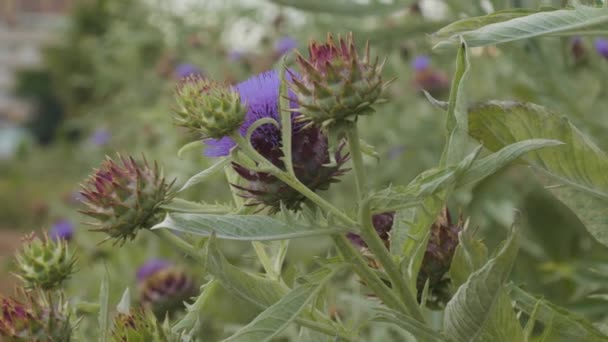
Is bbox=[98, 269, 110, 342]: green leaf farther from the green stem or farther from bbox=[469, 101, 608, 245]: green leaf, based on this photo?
bbox=[469, 101, 608, 245]: green leaf

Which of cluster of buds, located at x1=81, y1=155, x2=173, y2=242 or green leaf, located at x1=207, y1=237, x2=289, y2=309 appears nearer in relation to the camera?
green leaf, located at x1=207, y1=237, x2=289, y2=309

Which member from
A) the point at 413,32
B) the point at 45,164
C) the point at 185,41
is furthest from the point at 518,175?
the point at 45,164

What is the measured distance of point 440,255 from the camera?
2.52 feet

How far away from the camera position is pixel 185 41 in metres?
4.17

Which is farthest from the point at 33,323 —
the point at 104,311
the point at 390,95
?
the point at 390,95

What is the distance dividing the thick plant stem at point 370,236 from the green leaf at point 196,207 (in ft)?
0.38

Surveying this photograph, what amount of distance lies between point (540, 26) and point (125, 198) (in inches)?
13.4

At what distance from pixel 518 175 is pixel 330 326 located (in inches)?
84.4

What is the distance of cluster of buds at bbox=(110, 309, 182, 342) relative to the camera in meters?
0.65

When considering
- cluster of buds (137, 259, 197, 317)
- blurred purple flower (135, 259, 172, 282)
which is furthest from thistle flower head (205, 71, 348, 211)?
blurred purple flower (135, 259, 172, 282)

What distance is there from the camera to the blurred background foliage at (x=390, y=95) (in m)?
1.48

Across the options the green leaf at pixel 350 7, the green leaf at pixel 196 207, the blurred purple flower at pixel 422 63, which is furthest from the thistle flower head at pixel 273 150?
the blurred purple flower at pixel 422 63

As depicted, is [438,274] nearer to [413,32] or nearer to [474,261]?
[474,261]

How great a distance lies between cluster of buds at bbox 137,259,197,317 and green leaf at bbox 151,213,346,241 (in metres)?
1.08
